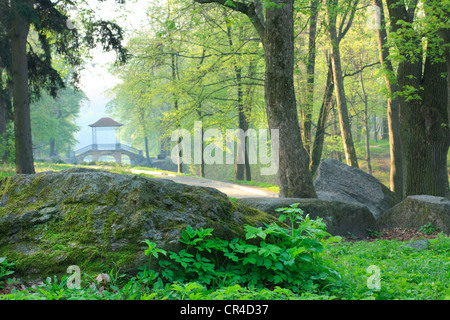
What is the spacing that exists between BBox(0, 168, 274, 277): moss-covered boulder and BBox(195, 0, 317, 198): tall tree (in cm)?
556

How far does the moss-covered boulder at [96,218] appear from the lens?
345 cm

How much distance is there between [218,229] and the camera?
375 cm

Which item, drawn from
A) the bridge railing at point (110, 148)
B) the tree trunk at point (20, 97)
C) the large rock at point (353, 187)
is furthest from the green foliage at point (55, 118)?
the large rock at point (353, 187)

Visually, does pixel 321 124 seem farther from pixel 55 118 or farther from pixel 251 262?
pixel 55 118

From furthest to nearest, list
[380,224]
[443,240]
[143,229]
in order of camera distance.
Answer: [380,224] < [443,240] < [143,229]

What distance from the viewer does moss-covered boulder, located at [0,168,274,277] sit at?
3.45 m

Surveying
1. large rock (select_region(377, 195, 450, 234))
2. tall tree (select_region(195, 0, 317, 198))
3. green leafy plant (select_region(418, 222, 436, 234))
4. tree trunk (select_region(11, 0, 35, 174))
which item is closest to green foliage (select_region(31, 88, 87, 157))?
tree trunk (select_region(11, 0, 35, 174))

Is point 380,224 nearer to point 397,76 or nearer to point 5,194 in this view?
point 397,76

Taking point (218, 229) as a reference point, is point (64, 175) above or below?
above

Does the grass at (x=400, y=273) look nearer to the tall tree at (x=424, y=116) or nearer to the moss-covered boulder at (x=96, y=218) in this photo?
the moss-covered boulder at (x=96, y=218)

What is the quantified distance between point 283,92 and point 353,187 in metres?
4.34

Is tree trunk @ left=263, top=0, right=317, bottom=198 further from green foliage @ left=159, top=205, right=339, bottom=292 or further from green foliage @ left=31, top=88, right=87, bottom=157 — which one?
green foliage @ left=31, top=88, right=87, bottom=157
